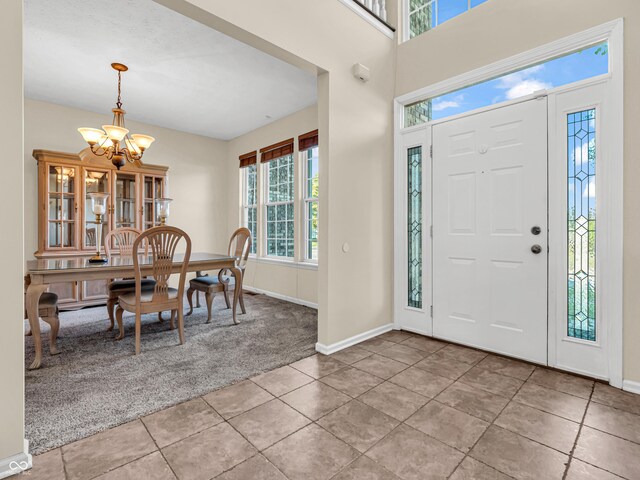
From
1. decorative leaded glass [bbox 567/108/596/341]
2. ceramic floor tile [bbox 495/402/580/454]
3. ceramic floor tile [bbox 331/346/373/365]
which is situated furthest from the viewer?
ceramic floor tile [bbox 331/346/373/365]

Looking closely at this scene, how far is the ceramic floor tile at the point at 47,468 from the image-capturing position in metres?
1.40

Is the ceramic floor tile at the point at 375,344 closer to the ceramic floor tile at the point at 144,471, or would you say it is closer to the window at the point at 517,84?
the ceramic floor tile at the point at 144,471

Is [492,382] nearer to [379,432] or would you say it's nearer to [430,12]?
[379,432]

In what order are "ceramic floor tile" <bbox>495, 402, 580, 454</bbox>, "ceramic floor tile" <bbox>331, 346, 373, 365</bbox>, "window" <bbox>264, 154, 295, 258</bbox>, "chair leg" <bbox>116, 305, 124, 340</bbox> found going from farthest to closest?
"window" <bbox>264, 154, 295, 258</bbox> < "chair leg" <bbox>116, 305, 124, 340</bbox> < "ceramic floor tile" <bbox>331, 346, 373, 365</bbox> < "ceramic floor tile" <bbox>495, 402, 580, 454</bbox>

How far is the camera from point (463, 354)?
9.21 ft

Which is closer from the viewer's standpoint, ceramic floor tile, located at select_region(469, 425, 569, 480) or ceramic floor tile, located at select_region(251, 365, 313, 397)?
ceramic floor tile, located at select_region(469, 425, 569, 480)

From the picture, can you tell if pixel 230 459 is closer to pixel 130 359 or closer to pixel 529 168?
pixel 130 359

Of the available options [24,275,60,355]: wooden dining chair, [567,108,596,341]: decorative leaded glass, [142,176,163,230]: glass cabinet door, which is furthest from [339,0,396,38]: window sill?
[142,176,163,230]: glass cabinet door

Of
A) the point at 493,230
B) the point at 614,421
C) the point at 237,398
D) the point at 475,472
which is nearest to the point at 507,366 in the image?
the point at 614,421

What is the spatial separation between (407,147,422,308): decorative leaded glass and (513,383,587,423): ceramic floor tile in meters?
1.28

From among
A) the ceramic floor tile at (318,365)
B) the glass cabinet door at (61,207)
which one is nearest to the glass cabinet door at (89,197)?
the glass cabinet door at (61,207)

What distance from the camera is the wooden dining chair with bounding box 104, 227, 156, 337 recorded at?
3.40 m

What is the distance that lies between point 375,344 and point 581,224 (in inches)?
76.4

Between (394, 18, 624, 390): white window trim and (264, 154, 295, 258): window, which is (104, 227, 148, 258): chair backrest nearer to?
(264, 154, 295, 258): window
